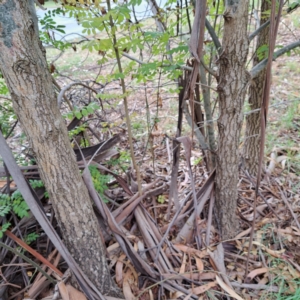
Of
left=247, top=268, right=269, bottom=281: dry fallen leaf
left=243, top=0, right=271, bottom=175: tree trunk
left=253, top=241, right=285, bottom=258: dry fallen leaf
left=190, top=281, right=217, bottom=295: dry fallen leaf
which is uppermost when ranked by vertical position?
left=243, top=0, right=271, bottom=175: tree trunk

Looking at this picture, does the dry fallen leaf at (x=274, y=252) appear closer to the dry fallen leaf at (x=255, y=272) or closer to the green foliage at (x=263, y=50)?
the dry fallen leaf at (x=255, y=272)

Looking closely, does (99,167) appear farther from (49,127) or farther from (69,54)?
(69,54)

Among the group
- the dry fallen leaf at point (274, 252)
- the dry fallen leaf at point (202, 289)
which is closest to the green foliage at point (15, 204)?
the dry fallen leaf at point (202, 289)

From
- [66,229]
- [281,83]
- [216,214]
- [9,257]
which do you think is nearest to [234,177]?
[216,214]

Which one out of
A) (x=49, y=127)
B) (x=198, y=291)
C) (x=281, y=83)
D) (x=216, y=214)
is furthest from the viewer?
(x=281, y=83)

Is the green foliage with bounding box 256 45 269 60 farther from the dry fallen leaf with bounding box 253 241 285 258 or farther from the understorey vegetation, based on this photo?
the dry fallen leaf with bounding box 253 241 285 258

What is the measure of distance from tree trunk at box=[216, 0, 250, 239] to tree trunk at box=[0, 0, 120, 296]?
61cm

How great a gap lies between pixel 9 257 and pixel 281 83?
308 centimetres

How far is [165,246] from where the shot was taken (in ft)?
4.10

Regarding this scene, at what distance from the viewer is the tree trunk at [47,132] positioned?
641 mm

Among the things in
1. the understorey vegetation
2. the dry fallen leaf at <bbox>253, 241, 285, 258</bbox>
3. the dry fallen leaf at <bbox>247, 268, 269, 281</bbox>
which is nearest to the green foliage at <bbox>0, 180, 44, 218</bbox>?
the understorey vegetation

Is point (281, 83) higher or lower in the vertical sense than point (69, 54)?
lower

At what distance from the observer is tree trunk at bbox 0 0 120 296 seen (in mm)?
641

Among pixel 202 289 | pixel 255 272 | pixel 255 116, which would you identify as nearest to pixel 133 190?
pixel 202 289
